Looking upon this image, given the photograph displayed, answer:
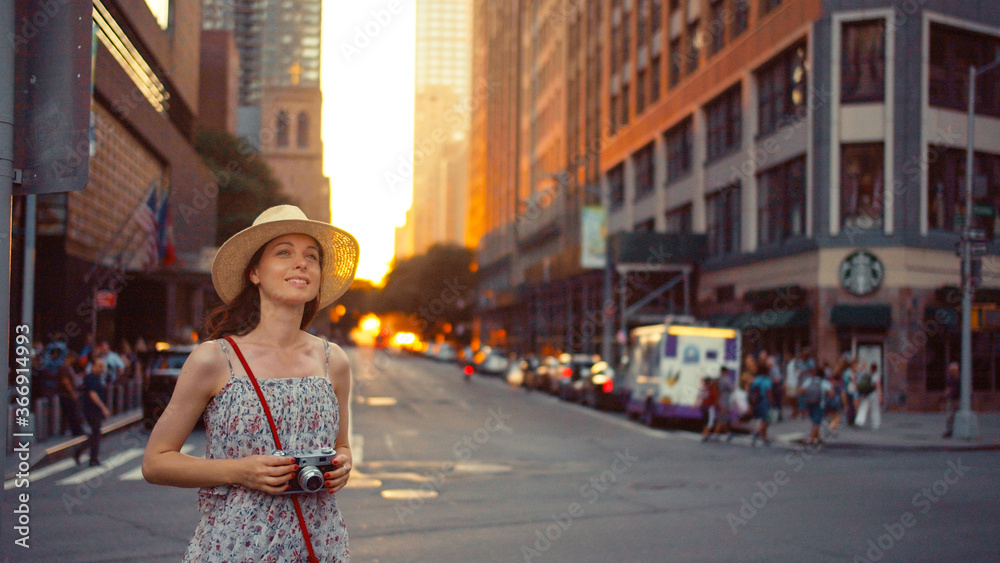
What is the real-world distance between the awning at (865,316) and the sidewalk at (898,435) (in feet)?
9.28

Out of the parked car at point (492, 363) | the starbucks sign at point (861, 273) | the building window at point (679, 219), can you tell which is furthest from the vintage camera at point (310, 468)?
the parked car at point (492, 363)

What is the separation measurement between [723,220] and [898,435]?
1884 cm

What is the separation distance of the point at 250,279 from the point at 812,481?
456 inches

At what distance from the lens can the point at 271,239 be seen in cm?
353

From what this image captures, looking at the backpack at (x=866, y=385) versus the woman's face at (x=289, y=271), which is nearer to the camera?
the woman's face at (x=289, y=271)

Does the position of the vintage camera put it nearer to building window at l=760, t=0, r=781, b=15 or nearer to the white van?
the white van

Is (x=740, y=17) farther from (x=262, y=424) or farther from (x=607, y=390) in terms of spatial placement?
(x=262, y=424)

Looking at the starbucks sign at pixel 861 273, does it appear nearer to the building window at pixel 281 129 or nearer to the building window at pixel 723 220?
the building window at pixel 723 220

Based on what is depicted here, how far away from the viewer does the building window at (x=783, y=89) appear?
32688 millimetres

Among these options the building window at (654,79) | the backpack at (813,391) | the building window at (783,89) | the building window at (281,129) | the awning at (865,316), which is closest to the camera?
the backpack at (813,391)

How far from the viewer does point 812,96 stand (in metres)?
31.3

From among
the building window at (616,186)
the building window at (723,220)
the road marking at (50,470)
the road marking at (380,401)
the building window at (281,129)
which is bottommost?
the road marking at (380,401)

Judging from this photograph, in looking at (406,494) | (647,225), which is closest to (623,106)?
(647,225)

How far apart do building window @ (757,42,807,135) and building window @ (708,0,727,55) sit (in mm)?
4000
